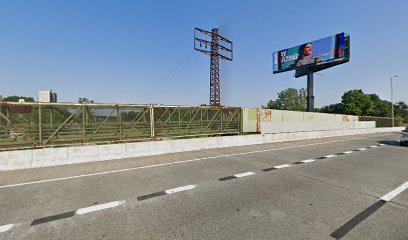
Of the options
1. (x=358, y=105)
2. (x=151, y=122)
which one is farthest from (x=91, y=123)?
(x=358, y=105)

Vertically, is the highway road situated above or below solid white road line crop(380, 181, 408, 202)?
above

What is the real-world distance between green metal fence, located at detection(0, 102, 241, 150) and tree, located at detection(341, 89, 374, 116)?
265ft

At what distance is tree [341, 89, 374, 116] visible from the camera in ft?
239

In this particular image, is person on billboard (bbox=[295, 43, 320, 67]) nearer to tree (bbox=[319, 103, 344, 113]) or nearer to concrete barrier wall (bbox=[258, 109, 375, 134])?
concrete barrier wall (bbox=[258, 109, 375, 134])

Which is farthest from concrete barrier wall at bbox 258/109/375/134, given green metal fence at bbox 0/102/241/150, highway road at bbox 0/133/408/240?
highway road at bbox 0/133/408/240

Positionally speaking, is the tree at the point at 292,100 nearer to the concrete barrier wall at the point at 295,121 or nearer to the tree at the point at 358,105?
the tree at the point at 358,105

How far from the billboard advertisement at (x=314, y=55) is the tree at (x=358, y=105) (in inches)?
1941

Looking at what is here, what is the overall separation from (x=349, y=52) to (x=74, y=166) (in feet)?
130

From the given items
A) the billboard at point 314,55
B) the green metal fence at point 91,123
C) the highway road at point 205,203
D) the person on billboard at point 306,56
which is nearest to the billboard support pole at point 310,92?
the billboard at point 314,55

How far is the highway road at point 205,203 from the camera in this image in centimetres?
326

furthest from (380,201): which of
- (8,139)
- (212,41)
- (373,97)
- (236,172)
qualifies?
(373,97)

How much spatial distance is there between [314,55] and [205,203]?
3932cm

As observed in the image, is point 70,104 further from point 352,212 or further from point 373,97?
point 373,97

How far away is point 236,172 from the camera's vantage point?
6.93 meters
